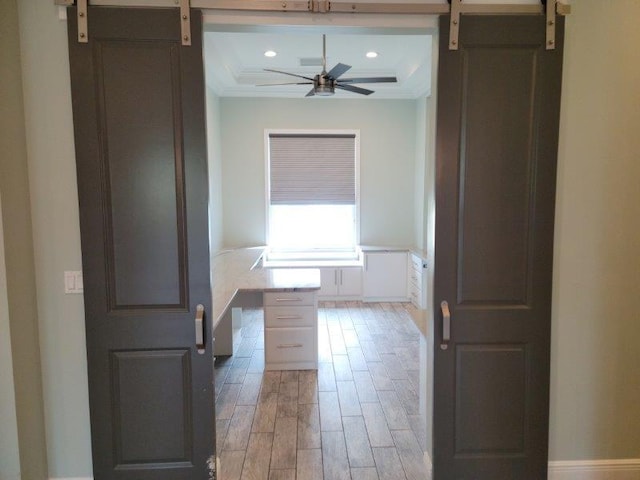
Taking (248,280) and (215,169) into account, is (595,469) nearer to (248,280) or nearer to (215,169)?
(248,280)

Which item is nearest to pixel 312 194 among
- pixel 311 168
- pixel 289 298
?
pixel 311 168

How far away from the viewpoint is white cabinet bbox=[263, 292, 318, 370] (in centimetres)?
373

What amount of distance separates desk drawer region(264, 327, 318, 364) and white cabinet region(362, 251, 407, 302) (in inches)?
103

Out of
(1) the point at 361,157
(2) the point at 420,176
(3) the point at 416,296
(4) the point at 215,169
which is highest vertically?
(1) the point at 361,157

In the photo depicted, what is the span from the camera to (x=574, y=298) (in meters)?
2.17

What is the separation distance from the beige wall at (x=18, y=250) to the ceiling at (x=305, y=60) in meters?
2.49

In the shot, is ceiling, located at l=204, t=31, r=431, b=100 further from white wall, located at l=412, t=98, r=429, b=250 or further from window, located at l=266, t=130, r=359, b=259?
window, located at l=266, t=130, r=359, b=259

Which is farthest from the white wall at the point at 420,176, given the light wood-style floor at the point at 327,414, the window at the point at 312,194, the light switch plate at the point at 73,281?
the light switch plate at the point at 73,281

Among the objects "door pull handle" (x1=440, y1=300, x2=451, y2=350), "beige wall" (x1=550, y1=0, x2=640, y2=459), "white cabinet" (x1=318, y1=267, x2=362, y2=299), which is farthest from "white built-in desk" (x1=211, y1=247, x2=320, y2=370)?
"white cabinet" (x1=318, y1=267, x2=362, y2=299)

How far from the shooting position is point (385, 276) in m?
6.34

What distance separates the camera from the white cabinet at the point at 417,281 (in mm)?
5531

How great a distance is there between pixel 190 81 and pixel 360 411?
2.56m

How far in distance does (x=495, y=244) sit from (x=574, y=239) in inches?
17.5

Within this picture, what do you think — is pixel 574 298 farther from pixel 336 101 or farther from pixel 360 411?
pixel 336 101
